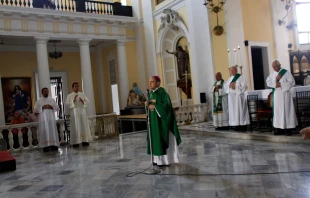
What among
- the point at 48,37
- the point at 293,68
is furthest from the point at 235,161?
the point at 48,37

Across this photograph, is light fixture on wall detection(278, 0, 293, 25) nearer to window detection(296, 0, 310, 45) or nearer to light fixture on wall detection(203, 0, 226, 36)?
window detection(296, 0, 310, 45)

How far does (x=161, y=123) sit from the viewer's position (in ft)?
16.4

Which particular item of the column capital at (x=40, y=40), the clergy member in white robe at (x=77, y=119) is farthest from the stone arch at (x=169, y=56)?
the clergy member in white robe at (x=77, y=119)

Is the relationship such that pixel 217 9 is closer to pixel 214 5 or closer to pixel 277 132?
pixel 214 5

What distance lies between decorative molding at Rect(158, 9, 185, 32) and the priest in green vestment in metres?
7.92

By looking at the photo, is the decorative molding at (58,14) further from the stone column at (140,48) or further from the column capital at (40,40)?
the column capital at (40,40)

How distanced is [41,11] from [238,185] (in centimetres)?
1120

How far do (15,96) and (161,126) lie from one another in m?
11.9

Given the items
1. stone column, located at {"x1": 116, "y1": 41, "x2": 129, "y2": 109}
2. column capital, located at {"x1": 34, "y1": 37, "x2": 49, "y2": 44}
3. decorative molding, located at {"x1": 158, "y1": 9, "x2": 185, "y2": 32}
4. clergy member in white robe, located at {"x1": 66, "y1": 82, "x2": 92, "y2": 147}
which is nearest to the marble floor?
clergy member in white robe, located at {"x1": 66, "y1": 82, "x2": 92, "y2": 147}

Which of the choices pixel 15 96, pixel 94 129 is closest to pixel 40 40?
pixel 15 96

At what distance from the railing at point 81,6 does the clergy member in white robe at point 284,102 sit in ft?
32.1

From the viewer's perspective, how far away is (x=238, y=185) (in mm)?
3701

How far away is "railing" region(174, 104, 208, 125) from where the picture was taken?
10.7m

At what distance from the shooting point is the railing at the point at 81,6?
486 inches
